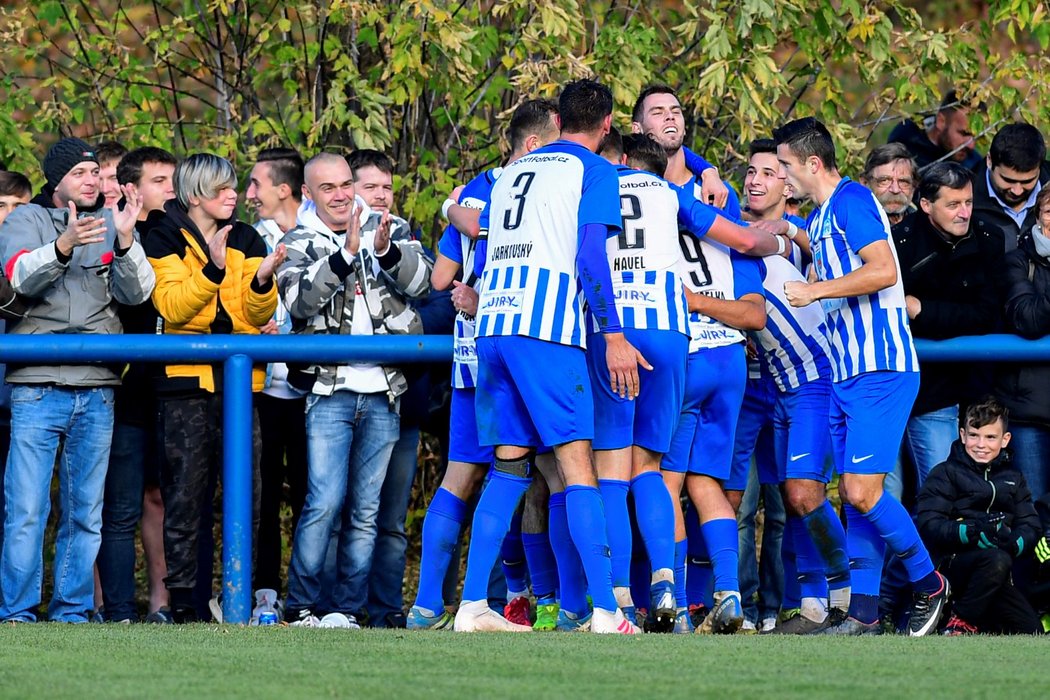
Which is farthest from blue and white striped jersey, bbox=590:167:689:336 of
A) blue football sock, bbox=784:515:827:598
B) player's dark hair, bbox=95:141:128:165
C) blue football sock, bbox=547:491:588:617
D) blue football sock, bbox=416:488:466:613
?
player's dark hair, bbox=95:141:128:165

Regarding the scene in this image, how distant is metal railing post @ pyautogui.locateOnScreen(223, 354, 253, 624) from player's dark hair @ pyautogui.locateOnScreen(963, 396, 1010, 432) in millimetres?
2959

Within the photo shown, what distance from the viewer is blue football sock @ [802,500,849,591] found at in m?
6.93

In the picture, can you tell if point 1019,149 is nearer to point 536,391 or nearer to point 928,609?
point 928,609

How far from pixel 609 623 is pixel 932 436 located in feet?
6.68

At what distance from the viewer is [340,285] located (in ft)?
23.2

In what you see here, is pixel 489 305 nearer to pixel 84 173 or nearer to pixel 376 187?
pixel 376 187

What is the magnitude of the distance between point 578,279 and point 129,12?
4828 millimetres

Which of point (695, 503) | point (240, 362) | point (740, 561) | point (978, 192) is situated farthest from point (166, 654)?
point (978, 192)

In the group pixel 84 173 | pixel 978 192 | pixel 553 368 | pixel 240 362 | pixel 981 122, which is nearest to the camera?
→ pixel 553 368

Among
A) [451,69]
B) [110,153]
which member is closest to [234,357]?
[110,153]

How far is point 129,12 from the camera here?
9.99m

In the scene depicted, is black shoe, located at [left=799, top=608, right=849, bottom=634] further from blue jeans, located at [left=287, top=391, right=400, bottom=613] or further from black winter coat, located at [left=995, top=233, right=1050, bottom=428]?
blue jeans, located at [left=287, top=391, right=400, bottom=613]

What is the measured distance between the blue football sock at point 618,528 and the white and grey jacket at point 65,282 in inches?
82.0

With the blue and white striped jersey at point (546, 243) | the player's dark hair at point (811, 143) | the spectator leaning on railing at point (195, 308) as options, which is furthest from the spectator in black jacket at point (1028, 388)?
the spectator leaning on railing at point (195, 308)
